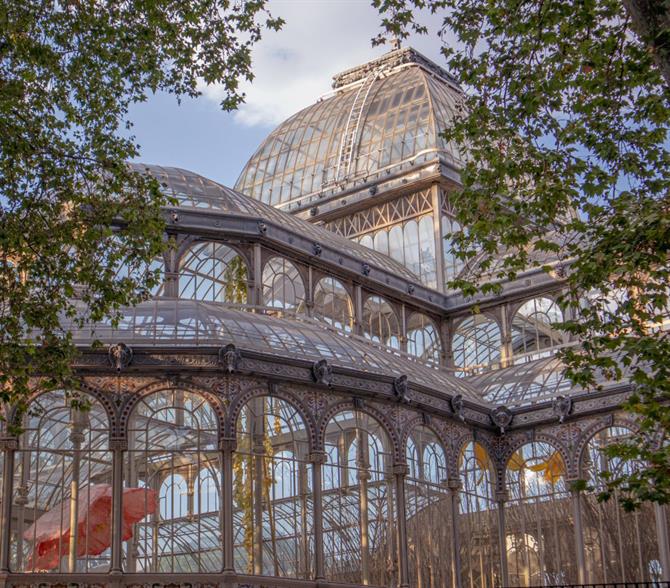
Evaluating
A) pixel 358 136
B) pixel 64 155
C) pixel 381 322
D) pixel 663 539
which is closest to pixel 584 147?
pixel 64 155

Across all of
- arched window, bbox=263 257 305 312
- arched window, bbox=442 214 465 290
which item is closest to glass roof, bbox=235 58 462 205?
arched window, bbox=442 214 465 290

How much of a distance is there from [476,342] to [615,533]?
1170 centimetres

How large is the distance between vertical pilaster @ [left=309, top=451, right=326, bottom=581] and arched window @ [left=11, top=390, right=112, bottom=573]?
513cm

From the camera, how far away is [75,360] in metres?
32.6

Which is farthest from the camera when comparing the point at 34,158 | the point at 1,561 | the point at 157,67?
the point at 1,561

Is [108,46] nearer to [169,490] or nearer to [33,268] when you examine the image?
[33,268]

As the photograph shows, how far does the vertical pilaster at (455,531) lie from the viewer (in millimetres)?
37469

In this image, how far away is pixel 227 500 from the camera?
106ft

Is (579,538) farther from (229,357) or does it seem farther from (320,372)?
(229,357)

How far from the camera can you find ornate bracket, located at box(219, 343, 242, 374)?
1310 inches

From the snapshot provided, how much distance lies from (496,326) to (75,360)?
20.9 metres

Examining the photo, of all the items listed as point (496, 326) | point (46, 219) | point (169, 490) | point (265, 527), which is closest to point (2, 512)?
point (169, 490)

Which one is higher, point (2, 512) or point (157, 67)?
point (157, 67)

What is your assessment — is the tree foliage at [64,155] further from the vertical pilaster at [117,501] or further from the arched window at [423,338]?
the arched window at [423,338]
